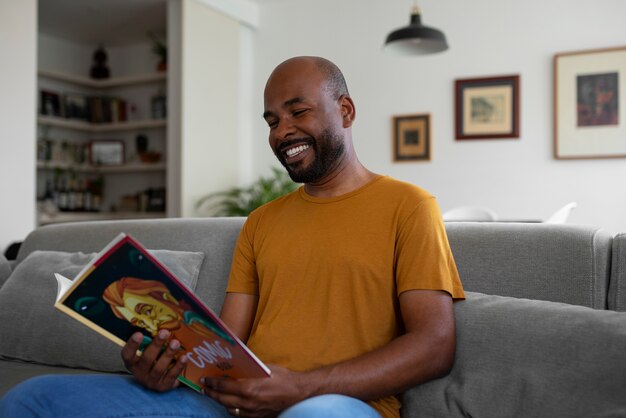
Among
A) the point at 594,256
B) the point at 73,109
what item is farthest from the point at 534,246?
the point at 73,109

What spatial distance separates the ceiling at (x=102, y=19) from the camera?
18.3 ft

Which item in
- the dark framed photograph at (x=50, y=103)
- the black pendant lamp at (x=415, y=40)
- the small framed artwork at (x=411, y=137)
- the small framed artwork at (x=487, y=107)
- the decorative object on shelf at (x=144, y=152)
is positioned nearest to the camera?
the black pendant lamp at (x=415, y=40)

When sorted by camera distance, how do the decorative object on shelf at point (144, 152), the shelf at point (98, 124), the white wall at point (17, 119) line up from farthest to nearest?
the decorative object on shelf at point (144, 152) < the shelf at point (98, 124) < the white wall at point (17, 119)

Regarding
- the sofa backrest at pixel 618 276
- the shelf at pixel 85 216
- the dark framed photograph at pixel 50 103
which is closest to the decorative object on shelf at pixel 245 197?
the shelf at pixel 85 216

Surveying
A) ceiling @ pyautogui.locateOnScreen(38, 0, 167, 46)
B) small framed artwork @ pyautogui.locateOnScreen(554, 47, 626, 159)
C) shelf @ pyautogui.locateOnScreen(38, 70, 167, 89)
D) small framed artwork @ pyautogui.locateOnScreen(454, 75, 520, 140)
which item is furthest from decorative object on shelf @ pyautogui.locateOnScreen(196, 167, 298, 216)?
small framed artwork @ pyautogui.locateOnScreen(554, 47, 626, 159)

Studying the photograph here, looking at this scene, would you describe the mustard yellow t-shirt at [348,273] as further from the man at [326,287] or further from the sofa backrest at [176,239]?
the sofa backrest at [176,239]

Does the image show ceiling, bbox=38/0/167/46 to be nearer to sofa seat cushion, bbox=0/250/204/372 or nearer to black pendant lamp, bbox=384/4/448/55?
black pendant lamp, bbox=384/4/448/55

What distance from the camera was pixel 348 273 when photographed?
53.3 inches

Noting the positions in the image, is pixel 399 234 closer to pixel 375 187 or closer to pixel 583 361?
pixel 375 187

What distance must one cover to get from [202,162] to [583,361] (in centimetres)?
461

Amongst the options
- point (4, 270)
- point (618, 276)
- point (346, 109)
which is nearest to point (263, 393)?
point (346, 109)

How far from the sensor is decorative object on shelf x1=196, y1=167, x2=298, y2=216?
554 centimetres

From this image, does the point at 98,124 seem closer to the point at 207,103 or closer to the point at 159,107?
the point at 159,107

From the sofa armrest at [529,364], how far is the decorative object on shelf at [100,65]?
5.89m
